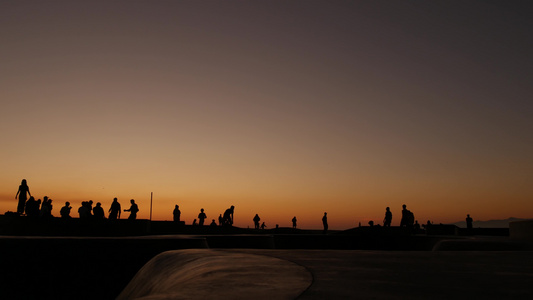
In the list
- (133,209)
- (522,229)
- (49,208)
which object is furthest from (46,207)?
(522,229)

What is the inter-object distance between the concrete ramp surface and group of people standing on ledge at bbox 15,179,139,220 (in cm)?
1222

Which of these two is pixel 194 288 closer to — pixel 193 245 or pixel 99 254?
pixel 99 254

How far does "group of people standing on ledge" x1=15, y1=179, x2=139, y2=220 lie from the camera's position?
16.8 meters

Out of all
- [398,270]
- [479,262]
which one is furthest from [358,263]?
[479,262]

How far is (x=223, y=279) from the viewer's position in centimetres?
375

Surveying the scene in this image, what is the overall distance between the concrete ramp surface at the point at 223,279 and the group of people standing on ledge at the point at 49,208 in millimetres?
12221

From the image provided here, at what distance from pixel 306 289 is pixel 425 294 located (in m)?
0.82

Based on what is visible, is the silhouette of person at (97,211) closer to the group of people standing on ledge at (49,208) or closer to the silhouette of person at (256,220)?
the group of people standing on ledge at (49,208)

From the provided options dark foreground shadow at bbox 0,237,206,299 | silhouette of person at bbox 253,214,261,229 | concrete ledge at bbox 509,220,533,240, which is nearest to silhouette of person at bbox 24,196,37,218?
dark foreground shadow at bbox 0,237,206,299

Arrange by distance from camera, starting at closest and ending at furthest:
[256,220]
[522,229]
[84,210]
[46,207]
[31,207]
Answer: [522,229] < [31,207] < [46,207] < [84,210] < [256,220]

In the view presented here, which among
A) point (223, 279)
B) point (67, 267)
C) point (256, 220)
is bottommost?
point (67, 267)

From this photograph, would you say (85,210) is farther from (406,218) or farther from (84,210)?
(406,218)

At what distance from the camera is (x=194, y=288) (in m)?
3.32

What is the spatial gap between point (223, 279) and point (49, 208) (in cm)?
1639
